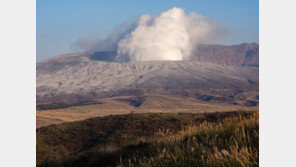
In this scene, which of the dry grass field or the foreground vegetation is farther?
the dry grass field

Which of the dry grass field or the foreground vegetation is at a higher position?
the foreground vegetation

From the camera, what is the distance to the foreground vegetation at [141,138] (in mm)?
6227

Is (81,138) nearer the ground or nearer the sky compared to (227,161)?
nearer the ground

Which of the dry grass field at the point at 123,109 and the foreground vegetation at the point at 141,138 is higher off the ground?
the foreground vegetation at the point at 141,138

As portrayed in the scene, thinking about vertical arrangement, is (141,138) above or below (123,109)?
above

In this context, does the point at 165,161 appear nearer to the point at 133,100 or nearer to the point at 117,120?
the point at 117,120

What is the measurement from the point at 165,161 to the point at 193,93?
498 ft

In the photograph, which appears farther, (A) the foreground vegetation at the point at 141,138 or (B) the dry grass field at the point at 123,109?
(B) the dry grass field at the point at 123,109

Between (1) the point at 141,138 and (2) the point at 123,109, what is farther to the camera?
(2) the point at 123,109

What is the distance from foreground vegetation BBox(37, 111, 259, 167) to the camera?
6227mm

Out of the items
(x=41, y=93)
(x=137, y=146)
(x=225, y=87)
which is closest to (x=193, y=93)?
(x=225, y=87)

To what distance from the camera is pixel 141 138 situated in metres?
10.1

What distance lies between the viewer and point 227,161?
428cm
